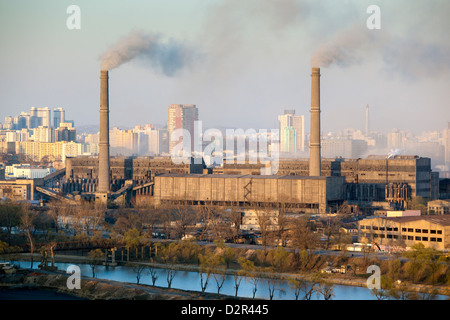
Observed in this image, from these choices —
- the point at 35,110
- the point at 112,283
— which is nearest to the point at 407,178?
the point at 112,283

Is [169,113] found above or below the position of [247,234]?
above

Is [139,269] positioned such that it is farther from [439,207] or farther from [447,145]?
[447,145]

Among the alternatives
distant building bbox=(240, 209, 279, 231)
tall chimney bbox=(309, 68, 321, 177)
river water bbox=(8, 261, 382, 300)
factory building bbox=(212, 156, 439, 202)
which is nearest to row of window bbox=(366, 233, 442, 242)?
distant building bbox=(240, 209, 279, 231)

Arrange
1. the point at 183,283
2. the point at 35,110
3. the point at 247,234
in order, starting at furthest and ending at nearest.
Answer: the point at 35,110, the point at 247,234, the point at 183,283

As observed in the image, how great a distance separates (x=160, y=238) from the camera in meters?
30.5

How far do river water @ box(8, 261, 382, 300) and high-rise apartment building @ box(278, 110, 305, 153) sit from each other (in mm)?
59135

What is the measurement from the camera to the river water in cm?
2205

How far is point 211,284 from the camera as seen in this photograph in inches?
926

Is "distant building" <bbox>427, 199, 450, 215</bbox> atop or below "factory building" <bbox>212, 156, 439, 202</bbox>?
below

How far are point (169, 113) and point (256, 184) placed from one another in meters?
64.0

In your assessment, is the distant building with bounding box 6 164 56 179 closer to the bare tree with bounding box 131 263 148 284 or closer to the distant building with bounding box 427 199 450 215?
the distant building with bounding box 427 199 450 215

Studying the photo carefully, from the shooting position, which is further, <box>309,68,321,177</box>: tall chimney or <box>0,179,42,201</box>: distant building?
<box>0,179,42,201</box>: distant building
